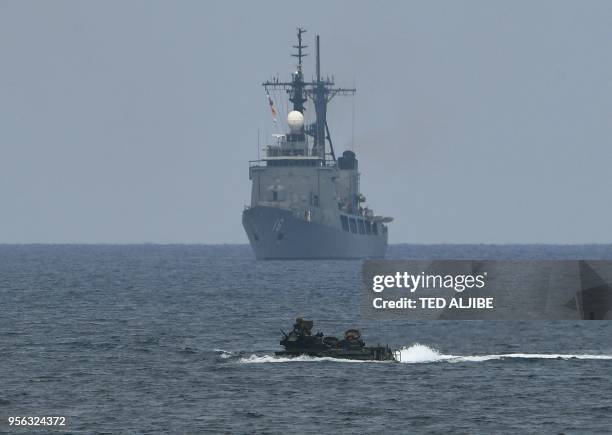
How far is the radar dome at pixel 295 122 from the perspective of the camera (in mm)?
193500

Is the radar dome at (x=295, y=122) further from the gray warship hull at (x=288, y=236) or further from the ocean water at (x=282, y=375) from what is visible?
the ocean water at (x=282, y=375)

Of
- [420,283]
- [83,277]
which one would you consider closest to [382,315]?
[420,283]

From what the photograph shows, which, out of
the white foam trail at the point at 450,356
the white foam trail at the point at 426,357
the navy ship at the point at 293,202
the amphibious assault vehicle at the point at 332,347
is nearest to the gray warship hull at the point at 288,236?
the navy ship at the point at 293,202

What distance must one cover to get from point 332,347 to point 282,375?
4.62 meters

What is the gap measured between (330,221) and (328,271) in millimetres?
25648

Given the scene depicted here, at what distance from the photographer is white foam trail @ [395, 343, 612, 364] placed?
61.7m

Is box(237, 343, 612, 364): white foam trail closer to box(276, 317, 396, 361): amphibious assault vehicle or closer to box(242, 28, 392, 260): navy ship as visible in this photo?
box(276, 317, 396, 361): amphibious assault vehicle

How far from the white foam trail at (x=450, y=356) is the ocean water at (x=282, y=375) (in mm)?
115

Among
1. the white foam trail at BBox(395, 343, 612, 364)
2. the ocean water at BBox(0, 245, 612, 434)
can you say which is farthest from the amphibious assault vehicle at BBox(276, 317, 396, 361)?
the white foam trail at BBox(395, 343, 612, 364)

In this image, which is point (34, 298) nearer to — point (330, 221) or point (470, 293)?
point (470, 293)

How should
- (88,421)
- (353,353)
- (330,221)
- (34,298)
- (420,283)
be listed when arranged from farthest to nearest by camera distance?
(330,221) < (34,298) < (353,353) < (420,283) < (88,421)

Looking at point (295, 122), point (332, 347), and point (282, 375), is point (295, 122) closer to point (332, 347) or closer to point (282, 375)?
point (332, 347)

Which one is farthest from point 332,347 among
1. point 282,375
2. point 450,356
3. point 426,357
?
point 450,356

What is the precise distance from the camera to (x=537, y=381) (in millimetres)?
54969
